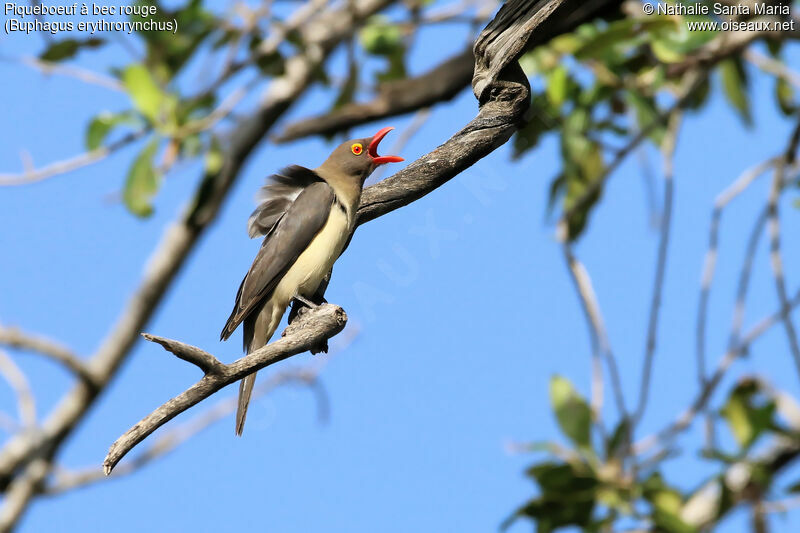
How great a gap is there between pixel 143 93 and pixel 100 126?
36 cm

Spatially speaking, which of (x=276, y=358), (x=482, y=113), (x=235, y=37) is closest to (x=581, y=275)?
(x=482, y=113)

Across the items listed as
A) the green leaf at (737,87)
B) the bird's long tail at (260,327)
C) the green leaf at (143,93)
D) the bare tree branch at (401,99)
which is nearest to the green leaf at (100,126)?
the green leaf at (143,93)

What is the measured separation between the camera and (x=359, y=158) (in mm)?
5156

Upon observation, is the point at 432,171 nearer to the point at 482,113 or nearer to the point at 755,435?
the point at 482,113

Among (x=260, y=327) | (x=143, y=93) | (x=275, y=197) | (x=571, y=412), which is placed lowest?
(x=571, y=412)

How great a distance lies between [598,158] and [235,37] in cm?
278

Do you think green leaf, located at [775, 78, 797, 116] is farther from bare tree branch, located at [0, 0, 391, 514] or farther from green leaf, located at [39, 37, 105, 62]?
green leaf, located at [39, 37, 105, 62]

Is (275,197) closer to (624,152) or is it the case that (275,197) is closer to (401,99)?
(401,99)

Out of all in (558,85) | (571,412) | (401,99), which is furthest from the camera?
(558,85)

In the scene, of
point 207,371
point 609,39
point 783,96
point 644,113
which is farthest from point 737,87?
point 207,371

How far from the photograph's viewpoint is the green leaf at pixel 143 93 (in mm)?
6340

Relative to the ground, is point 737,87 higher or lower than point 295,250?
higher

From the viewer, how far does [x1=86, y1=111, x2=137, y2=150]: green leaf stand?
20.9ft

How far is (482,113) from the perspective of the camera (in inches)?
172
